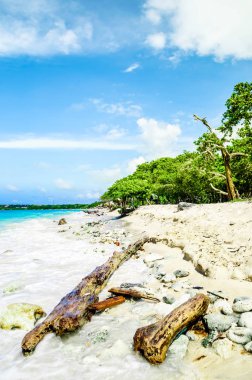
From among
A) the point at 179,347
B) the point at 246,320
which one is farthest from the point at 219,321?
the point at 179,347

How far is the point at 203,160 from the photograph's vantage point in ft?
100

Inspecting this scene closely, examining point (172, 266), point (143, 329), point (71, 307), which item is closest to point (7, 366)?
point (71, 307)

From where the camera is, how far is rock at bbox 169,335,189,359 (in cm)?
503

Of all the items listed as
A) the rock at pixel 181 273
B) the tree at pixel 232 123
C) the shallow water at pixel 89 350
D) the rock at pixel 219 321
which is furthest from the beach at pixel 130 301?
the tree at pixel 232 123

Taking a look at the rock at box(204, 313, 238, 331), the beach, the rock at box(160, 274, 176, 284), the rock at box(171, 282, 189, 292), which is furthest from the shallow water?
the rock at box(171, 282, 189, 292)

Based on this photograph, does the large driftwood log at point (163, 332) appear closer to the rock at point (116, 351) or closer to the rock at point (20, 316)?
the rock at point (116, 351)

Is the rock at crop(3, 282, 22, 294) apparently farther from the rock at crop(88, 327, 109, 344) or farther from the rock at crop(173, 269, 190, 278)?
the rock at crop(173, 269, 190, 278)

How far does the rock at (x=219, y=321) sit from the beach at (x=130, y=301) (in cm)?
34

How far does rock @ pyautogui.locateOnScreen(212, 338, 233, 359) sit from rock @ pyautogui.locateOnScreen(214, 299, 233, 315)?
1.14m

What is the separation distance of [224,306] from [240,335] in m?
1.20

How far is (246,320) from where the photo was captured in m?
5.46

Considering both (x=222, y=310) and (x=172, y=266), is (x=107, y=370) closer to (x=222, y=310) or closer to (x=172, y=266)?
(x=222, y=310)

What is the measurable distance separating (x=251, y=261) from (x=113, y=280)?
4574mm

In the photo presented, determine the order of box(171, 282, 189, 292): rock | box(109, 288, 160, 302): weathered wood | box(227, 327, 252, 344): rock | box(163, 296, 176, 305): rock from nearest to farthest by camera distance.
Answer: box(227, 327, 252, 344): rock < box(163, 296, 176, 305): rock < box(109, 288, 160, 302): weathered wood < box(171, 282, 189, 292): rock
